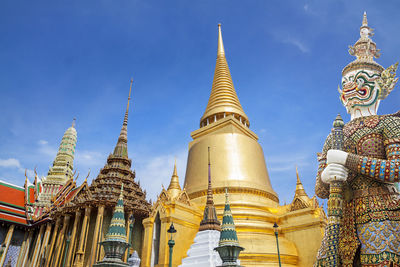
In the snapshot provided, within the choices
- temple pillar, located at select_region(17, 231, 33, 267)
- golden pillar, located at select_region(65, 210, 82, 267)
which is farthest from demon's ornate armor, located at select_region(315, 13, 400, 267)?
temple pillar, located at select_region(17, 231, 33, 267)

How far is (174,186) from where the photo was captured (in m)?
16.3

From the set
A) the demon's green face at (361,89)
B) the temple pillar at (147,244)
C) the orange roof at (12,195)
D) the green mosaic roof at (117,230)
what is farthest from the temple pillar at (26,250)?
the demon's green face at (361,89)

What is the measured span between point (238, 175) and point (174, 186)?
341 centimetres

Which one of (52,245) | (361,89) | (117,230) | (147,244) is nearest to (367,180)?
(361,89)

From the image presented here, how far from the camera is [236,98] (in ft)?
71.4

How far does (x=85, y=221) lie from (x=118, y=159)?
16.6ft

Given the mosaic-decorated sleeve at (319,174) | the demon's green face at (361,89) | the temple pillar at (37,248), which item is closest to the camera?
the mosaic-decorated sleeve at (319,174)

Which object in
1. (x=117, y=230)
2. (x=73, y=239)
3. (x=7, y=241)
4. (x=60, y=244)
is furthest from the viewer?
(x=7, y=241)

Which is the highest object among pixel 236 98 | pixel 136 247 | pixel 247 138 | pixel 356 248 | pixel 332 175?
pixel 236 98

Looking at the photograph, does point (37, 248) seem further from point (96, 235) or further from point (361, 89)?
point (361, 89)

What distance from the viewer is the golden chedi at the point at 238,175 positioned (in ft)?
44.6

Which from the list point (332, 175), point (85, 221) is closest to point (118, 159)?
point (85, 221)

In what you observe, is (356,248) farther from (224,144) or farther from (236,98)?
(236,98)

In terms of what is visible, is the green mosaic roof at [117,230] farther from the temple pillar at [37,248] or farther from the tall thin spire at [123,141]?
the temple pillar at [37,248]
